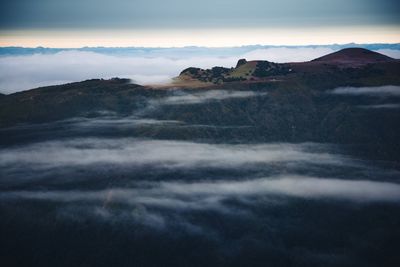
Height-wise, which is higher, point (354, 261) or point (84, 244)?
point (84, 244)

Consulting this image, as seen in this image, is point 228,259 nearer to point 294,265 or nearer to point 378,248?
point 294,265

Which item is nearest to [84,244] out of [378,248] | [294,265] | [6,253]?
[6,253]

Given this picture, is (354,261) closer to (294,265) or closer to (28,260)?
(294,265)

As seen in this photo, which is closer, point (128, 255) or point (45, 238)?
point (128, 255)

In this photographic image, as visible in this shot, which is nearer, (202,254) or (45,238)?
(202,254)

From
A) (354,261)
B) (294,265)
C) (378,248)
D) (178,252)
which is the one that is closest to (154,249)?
(178,252)

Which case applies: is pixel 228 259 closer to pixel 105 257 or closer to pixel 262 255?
pixel 262 255

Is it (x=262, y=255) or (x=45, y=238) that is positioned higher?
(x=45, y=238)
